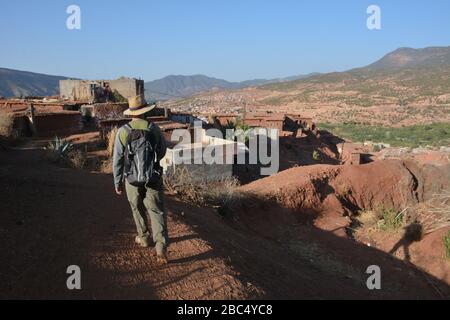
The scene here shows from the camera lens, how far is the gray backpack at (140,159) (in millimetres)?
4434

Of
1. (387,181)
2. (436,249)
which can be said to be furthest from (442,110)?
(436,249)

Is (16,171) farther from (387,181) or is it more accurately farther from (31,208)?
(387,181)

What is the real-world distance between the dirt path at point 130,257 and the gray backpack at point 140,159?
0.91m

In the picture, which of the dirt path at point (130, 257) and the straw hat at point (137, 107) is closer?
the dirt path at point (130, 257)

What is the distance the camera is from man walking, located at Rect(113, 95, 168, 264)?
14.6 feet

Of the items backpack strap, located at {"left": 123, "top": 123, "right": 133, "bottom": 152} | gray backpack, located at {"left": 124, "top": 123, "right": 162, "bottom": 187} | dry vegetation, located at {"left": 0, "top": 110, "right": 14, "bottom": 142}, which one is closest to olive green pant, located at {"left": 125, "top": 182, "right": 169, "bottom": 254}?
gray backpack, located at {"left": 124, "top": 123, "right": 162, "bottom": 187}

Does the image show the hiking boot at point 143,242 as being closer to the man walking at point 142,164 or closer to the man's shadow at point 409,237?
the man walking at point 142,164

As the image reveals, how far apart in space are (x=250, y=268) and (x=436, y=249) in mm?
5534

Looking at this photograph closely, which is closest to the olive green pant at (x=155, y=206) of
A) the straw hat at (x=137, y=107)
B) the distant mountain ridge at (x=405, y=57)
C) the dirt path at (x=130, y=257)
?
the dirt path at (x=130, y=257)

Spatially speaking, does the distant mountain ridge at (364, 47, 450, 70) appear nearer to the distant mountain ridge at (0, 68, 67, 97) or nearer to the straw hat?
the distant mountain ridge at (0, 68, 67, 97)

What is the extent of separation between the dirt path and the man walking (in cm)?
48

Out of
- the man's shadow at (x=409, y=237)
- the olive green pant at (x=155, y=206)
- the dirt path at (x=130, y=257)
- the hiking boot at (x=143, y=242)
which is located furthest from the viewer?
the man's shadow at (x=409, y=237)

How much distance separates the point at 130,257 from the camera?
183 inches

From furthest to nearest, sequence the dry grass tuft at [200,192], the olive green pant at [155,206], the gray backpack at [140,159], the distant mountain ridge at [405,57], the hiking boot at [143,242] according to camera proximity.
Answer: the distant mountain ridge at [405,57] → the dry grass tuft at [200,192] → the hiking boot at [143,242] → the olive green pant at [155,206] → the gray backpack at [140,159]
